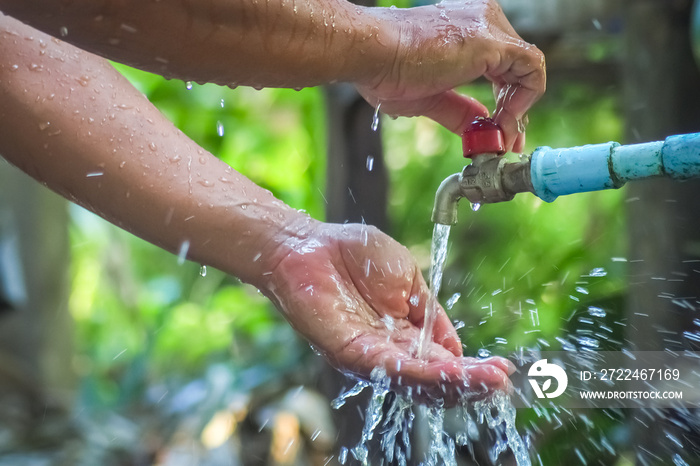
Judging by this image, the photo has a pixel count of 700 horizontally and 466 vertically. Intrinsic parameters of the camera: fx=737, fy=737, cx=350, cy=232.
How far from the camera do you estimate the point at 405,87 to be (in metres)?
1.18

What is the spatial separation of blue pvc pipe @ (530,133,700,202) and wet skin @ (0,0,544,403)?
16cm

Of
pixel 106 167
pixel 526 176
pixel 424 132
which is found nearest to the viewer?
pixel 526 176

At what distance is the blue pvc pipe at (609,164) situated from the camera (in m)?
0.95

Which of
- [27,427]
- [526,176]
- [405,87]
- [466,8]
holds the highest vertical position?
[466,8]

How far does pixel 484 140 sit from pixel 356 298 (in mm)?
340

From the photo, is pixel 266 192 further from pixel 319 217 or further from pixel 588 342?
pixel 319 217

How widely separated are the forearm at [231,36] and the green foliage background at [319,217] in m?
1.72

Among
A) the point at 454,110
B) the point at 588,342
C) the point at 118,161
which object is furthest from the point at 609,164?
the point at 588,342

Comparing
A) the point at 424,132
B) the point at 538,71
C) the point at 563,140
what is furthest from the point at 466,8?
the point at 424,132

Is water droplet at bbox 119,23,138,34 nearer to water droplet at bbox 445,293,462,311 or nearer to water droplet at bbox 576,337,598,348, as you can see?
water droplet at bbox 576,337,598,348

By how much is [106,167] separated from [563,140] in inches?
96.2

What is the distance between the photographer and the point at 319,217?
371cm

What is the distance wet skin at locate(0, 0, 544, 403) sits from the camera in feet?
3.76

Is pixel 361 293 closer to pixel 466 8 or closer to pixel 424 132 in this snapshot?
pixel 466 8
